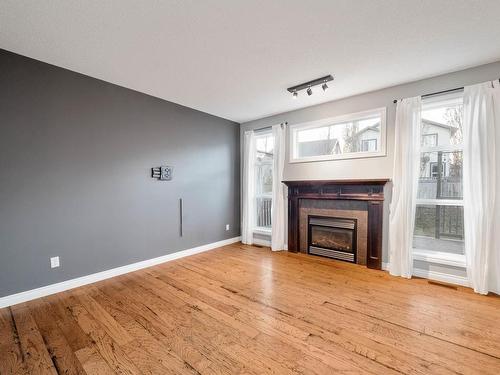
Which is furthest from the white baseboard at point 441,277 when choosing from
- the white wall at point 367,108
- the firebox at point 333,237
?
the firebox at point 333,237

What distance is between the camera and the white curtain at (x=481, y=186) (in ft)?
8.24

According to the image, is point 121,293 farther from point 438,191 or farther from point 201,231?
point 438,191

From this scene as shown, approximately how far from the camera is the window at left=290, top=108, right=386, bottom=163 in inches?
134

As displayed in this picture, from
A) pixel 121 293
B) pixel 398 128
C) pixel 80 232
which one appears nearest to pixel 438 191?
pixel 398 128

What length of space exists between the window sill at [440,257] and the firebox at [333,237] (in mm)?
809

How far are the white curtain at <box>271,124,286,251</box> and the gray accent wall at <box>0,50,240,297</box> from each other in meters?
1.38

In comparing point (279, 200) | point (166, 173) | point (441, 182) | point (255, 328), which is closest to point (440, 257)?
point (441, 182)

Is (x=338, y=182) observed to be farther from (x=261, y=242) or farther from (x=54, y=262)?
(x=54, y=262)

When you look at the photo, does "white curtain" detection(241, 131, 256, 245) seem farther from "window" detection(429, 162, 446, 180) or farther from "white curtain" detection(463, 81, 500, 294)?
"white curtain" detection(463, 81, 500, 294)

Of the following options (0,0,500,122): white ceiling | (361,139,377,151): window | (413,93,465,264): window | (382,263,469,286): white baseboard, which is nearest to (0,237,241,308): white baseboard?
(0,0,500,122): white ceiling

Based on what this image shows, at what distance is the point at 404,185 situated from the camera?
3.01 m

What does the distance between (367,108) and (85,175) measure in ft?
13.1

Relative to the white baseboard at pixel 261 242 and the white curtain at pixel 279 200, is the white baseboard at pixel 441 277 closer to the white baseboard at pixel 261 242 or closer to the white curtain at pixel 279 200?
the white curtain at pixel 279 200

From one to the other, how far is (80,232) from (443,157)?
186 inches
